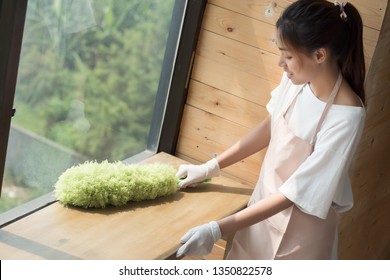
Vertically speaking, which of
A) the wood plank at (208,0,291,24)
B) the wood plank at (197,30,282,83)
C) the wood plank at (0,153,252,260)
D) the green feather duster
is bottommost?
the wood plank at (0,153,252,260)

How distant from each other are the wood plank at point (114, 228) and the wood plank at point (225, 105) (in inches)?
12.6

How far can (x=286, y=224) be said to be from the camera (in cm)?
244

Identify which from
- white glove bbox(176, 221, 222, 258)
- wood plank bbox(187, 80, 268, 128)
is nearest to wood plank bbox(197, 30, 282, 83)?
wood plank bbox(187, 80, 268, 128)

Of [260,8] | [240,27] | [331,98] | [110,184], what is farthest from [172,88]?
[331,98]

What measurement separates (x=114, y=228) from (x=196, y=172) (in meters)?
0.43

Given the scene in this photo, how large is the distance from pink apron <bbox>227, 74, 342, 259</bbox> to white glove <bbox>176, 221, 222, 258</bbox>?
0.81ft

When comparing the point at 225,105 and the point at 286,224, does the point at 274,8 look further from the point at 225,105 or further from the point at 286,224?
the point at 286,224

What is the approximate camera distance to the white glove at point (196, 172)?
2643 mm

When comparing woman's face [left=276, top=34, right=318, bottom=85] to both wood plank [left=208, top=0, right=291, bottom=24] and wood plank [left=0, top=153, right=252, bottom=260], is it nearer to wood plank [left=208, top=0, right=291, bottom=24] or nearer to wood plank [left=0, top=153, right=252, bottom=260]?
wood plank [left=208, top=0, right=291, bottom=24]

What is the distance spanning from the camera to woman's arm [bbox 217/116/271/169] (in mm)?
2619

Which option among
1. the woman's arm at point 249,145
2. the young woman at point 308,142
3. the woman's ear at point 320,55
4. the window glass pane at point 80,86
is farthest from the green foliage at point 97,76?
the woman's ear at point 320,55
